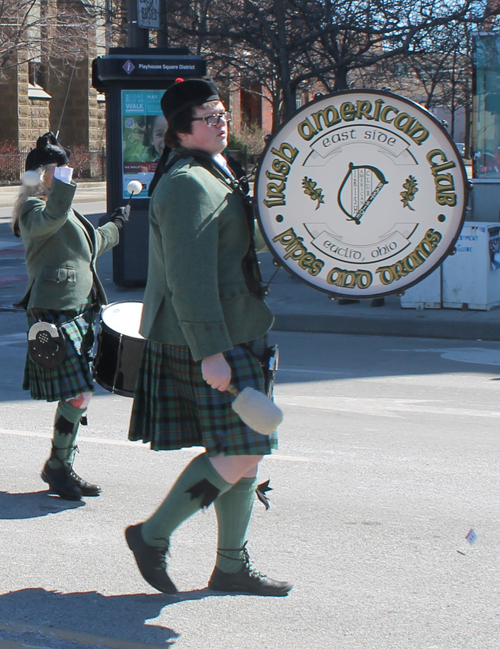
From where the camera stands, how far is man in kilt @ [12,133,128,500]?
421 centimetres

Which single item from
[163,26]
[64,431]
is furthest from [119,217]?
[163,26]

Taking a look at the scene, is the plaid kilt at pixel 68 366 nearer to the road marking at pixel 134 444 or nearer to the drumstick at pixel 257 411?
the road marking at pixel 134 444

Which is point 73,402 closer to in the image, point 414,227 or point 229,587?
point 229,587

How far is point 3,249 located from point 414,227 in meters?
14.5

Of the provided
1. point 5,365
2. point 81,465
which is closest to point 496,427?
point 81,465

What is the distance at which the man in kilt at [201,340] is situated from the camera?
283cm

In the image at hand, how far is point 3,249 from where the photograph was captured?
16469 mm

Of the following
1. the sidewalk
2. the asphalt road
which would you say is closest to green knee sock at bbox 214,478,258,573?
the asphalt road

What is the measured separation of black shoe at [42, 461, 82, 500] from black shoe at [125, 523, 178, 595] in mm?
1245

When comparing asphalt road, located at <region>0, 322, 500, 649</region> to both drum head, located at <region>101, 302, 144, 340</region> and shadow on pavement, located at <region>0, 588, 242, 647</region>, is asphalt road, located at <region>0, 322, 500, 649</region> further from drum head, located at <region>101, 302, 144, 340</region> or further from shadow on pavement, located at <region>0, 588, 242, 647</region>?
drum head, located at <region>101, 302, 144, 340</region>

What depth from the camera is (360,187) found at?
290 centimetres

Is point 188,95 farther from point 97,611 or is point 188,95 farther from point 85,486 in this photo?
point 85,486

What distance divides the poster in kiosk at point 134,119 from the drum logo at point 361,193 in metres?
8.34

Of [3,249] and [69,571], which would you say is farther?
[3,249]
